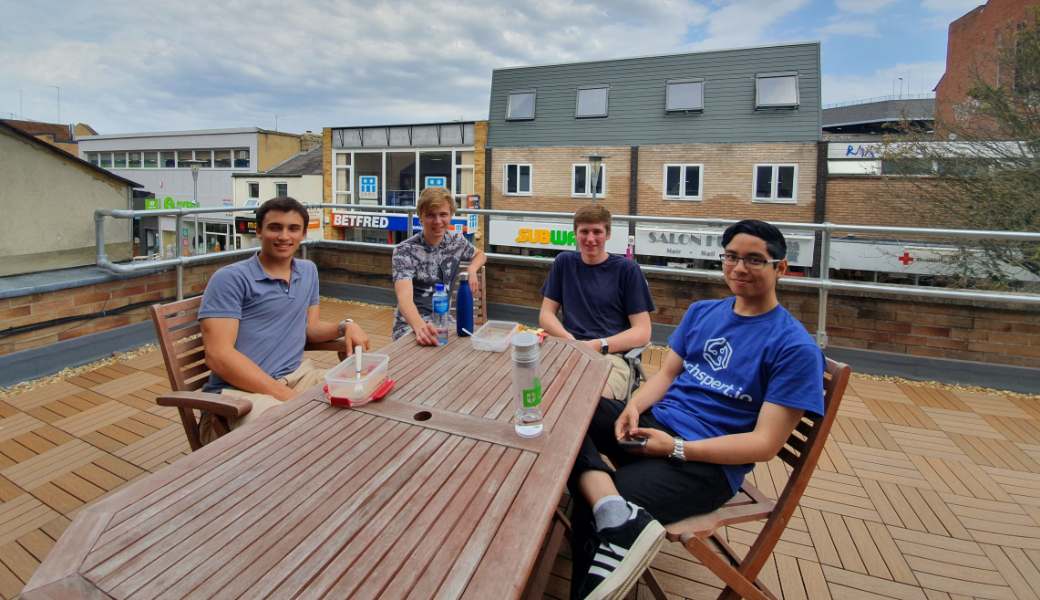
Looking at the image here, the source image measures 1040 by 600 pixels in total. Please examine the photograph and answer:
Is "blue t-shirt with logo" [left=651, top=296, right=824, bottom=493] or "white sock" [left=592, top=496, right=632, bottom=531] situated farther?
"blue t-shirt with logo" [left=651, top=296, right=824, bottom=493]

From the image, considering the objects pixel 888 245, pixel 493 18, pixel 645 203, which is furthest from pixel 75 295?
pixel 645 203

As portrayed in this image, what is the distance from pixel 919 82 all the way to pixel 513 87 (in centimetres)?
2345

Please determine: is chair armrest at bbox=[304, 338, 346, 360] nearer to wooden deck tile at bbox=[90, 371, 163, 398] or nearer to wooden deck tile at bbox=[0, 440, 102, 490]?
wooden deck tile at bbox=[0, 440, 102, 490]

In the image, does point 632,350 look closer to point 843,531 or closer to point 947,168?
point 843,531

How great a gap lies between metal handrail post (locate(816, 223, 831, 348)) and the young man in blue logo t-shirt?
2.51 m

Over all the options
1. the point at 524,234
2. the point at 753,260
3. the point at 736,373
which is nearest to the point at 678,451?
the point at 736,373

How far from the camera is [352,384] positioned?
1.54 metres

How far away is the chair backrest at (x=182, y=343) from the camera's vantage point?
1.82 metres

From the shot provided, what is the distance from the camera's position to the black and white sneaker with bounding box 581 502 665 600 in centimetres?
106

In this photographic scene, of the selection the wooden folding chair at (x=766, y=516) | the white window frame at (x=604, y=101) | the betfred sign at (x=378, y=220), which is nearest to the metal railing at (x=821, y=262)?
the wooden folding chair at (x=766, y=516)

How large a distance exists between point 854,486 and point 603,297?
136cm

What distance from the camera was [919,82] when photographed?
29391 millimetres

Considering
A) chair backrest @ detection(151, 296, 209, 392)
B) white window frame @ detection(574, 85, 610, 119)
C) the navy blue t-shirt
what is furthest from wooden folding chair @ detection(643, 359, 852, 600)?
white window frame @ detection(574, 85, 610, 119)

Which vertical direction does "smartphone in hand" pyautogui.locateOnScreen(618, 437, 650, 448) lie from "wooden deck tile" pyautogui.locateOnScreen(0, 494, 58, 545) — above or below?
above
